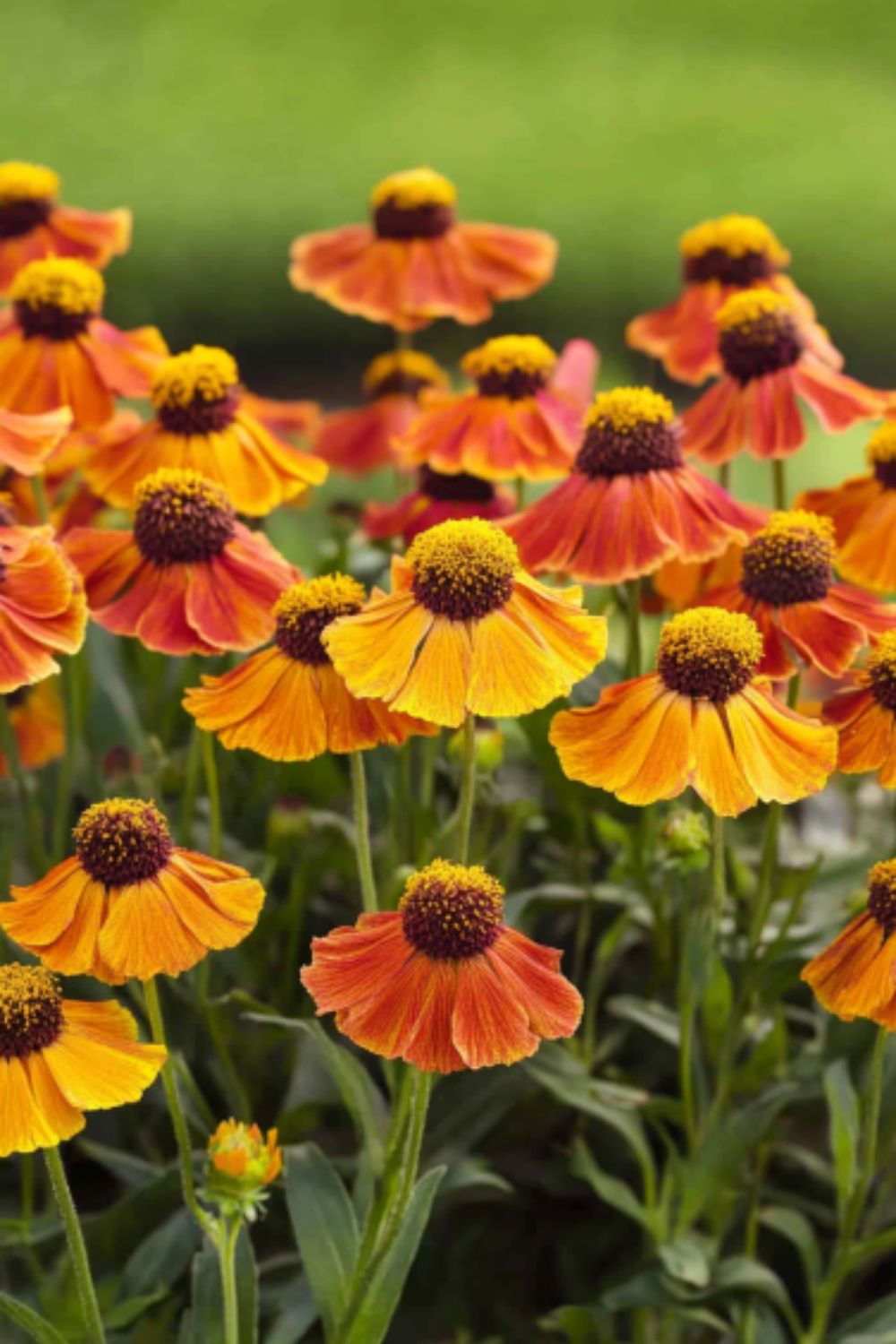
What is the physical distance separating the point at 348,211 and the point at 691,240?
62.3 inches

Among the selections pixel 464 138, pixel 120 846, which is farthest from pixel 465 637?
pixel 464 138

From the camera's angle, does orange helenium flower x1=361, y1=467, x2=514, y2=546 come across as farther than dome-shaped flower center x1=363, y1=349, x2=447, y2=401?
No

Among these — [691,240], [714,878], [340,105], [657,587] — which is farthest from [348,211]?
[714,878]

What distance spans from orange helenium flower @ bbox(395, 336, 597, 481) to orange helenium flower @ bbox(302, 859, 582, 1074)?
28cm

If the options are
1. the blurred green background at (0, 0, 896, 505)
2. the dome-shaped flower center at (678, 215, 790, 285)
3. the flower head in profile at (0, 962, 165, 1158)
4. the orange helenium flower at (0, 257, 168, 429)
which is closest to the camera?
the flower head in profile at (0, 962, 165, 1158)

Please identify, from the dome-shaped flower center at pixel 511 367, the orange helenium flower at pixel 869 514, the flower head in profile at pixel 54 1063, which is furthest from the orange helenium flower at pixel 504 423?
the flower head in profile at pixel 54 1063

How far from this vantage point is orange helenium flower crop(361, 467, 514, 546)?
858 mm

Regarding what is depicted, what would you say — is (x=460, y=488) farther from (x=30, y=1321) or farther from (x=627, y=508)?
(x=30, y=1321)

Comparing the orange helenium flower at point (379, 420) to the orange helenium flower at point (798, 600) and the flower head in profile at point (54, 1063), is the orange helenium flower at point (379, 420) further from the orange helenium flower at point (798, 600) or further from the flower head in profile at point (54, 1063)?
the flower head in profile at point (54, 1063)

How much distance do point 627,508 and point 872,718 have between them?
13cm

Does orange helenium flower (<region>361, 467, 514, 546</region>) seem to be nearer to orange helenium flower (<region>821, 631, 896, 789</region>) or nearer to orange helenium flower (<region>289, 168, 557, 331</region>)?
orange helenium flower (<region>289, 168, 557, 331</region>)

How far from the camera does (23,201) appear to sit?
3.06 feet

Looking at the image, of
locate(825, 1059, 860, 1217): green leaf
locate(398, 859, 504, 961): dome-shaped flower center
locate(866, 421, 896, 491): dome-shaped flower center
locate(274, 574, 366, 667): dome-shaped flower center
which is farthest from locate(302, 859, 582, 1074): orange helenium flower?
locate(866, 421, 896, 491): dome-shaped flower center

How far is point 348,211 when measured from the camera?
96.5 inches
